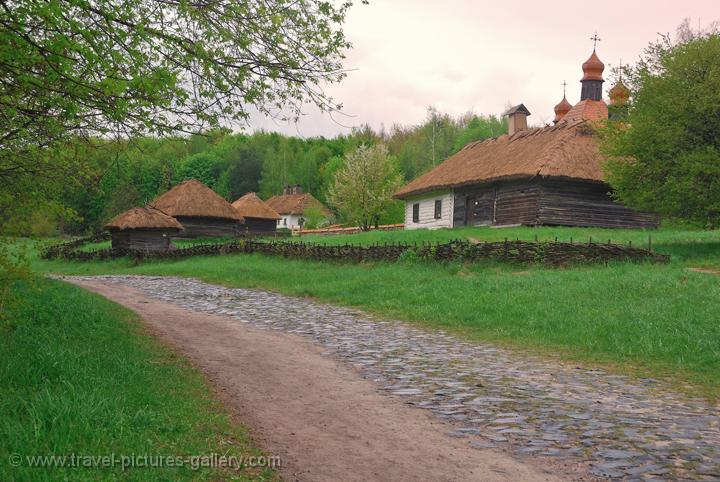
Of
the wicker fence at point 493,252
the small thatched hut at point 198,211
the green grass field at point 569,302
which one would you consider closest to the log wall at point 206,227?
the small thatched hut at point 198,211

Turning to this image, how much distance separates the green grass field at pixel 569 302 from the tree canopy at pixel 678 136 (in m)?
1.96

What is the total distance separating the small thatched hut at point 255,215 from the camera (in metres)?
60.4

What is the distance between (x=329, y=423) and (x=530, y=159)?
1083 inches

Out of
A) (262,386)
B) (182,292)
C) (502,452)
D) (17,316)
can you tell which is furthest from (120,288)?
(502,452)

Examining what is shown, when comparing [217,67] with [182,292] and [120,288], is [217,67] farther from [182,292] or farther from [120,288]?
[120,288]

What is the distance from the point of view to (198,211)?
157 ft

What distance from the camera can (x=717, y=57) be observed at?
19609mm

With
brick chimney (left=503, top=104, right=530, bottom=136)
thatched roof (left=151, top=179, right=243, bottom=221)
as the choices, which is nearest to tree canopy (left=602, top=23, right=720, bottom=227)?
brick chimney (left=503, top=104, right=530, bottom=136)

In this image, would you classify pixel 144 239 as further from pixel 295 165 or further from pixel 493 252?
pixel 295 165

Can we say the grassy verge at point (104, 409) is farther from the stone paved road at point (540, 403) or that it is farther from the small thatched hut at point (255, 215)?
the small thatched hut at point (255, 215)

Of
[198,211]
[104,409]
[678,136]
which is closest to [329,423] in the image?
[104,409]

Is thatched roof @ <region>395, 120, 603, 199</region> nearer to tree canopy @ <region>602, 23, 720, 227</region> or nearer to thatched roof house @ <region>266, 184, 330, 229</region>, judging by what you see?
tree canopy @ <region>602, 23, 720, 227</region>

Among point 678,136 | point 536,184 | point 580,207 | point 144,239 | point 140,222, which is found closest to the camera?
point 678,136

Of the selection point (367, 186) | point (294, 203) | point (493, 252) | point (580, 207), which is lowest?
point (493, 252)
